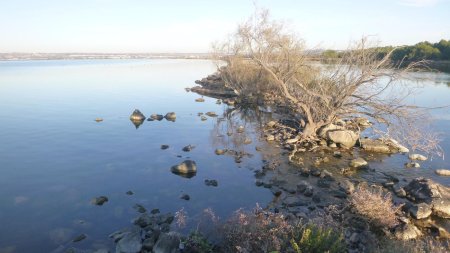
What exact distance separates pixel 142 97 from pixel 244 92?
14767 millimetres

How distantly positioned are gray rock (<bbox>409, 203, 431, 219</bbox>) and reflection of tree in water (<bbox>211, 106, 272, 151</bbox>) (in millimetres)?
11443

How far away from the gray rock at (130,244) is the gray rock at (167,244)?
65 cm

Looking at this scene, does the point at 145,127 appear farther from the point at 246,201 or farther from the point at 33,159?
the point at 246,201

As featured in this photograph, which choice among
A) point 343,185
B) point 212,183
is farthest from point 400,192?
point 212,183

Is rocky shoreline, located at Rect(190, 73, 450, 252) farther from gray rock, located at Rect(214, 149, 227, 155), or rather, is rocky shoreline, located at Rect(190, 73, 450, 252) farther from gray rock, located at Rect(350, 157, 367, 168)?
gray rock, located at Rect(214, 149, 227, 155)

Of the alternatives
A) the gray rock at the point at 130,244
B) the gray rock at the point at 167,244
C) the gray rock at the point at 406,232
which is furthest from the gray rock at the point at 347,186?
the gray rock at the point at 130,244

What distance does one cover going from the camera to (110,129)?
28891 mm

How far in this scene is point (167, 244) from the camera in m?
11.0

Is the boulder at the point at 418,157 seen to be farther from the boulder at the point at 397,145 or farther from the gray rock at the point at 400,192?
the gray rock at the point at 400,192

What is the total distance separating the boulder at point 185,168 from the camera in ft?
61.6

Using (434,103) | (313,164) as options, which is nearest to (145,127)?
(313,164)

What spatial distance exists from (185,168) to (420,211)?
11415 millimetres

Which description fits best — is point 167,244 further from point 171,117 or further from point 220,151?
point 171,117

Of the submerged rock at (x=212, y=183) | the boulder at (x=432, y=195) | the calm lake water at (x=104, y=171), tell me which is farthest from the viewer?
Result: the submerged rock at (x=212, y=183)
